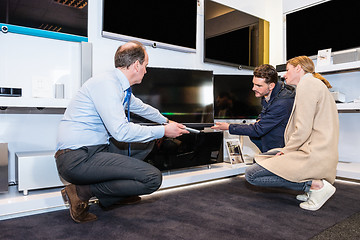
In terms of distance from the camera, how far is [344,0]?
361 cm


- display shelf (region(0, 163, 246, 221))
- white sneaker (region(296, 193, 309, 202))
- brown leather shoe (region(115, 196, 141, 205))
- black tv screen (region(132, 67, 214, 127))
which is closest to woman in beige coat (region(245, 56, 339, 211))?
white sneaker (region(296, 193, 309, 202))

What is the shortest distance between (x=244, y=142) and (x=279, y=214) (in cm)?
205

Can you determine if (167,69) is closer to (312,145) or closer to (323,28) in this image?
(312,145)

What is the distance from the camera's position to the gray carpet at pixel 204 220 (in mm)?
1577

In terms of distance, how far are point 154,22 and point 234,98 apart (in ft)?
4.05

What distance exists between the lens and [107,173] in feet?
5.35

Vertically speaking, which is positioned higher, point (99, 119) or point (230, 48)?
point (230, 48)

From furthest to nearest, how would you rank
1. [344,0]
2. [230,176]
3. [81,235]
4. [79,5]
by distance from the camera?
[344,0] < [230,176] < [79,5] < [81,235]

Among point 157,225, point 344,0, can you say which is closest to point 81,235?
point 157,225

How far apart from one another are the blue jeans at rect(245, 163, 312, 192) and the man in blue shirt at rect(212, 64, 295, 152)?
0.33 metres

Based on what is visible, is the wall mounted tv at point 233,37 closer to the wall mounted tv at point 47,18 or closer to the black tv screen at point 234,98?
the black tv screen at point 234,98

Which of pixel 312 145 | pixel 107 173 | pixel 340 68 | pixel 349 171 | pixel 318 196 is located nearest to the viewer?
pixel 107 173

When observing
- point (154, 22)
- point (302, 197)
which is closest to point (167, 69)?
point (154, 22)

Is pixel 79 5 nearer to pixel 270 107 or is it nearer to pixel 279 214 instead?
pixel 270 107
